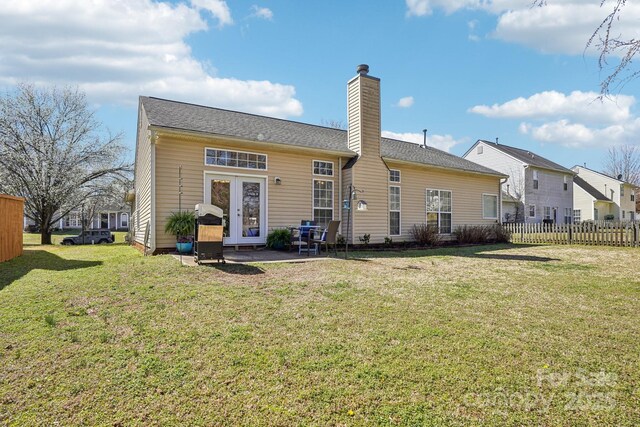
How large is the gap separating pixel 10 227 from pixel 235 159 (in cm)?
572

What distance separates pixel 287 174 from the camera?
10.6 m

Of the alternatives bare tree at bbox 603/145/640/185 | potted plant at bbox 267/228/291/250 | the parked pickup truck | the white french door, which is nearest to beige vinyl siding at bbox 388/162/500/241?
potted plant at bbox 267/228/291/250

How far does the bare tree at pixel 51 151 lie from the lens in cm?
1761

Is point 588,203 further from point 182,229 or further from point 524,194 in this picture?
point 182,229

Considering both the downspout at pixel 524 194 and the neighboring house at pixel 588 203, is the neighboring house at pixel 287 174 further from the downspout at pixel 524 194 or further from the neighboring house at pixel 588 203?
the neighboring house at pixel 588 203

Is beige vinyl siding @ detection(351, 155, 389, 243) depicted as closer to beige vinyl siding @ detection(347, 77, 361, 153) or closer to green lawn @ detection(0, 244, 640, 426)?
beige vinyl siding @ detection(347, 77, 361, 153)

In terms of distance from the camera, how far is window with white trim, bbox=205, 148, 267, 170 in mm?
9492

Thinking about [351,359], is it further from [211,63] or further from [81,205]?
[81,205]

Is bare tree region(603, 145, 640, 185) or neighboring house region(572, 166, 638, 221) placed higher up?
bare tree region(603, 145, 640, 185)

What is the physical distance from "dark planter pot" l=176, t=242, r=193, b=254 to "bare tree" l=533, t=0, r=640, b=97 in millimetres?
7967

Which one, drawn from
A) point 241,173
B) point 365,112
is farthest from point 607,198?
point 241,173

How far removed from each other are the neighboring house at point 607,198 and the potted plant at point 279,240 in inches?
1339

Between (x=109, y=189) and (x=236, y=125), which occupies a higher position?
(x=236, y=125)

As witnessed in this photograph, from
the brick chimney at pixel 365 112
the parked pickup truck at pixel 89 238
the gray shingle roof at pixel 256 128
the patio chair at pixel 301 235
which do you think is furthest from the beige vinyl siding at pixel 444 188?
the parked pickup truck at pixel 89 238
